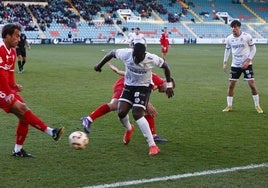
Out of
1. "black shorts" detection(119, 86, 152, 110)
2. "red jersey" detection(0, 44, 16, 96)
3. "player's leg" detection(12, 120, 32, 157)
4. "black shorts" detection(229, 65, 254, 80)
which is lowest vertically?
"black shorts" detection(229, 65, 254, 80)

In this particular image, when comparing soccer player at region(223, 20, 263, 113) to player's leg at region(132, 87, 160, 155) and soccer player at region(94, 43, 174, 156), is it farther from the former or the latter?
player's leg at region(132, 87, 160, 155)

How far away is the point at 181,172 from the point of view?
6535mm

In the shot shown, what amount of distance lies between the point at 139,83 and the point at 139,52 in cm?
65

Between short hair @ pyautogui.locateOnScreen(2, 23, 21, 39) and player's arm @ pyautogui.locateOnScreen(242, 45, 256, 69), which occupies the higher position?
short hair @ pyautogui.locateOnScreen(2, 23, 21, 39)

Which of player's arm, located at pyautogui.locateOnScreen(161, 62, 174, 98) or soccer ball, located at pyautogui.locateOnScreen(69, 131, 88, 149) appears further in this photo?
player's arm, located at pyautogui.locateOnScreen(161, 62, 174, 98)

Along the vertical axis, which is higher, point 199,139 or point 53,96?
point 199,139

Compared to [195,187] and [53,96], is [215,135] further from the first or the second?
[53,96]

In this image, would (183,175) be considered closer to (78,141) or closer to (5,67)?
(78,141)

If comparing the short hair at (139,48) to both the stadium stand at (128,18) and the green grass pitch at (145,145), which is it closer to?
the green grass pitch at (145,145)

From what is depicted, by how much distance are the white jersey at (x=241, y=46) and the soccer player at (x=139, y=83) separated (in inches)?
174

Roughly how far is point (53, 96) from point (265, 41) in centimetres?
4998

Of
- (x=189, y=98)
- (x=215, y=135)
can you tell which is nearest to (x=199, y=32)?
(x=189, y=98)

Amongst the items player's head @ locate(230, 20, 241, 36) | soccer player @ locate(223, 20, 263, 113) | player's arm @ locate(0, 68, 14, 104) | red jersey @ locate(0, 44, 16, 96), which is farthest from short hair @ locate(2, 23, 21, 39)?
soccer player @ locate(223, 20, 263, 113)

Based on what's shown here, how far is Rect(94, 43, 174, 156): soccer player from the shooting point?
754 centimetres
